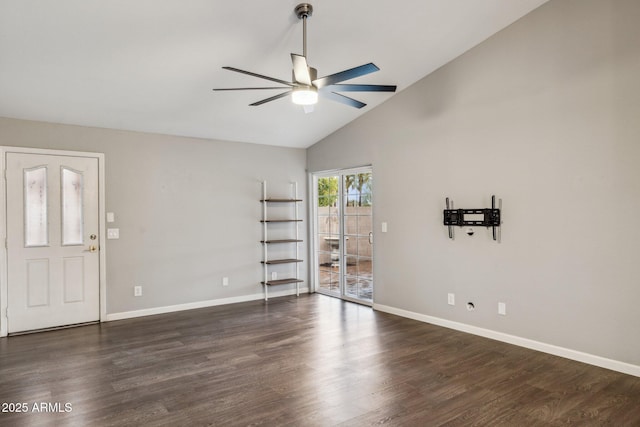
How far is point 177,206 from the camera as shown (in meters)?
5.69

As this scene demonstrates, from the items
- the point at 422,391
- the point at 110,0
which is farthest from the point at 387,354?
the point at 110,0

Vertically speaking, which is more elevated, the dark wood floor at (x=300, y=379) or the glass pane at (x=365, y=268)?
the glass pane at (x=365, y=268)

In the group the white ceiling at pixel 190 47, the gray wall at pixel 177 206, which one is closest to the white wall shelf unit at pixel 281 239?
the gray wall at pixel 177 206

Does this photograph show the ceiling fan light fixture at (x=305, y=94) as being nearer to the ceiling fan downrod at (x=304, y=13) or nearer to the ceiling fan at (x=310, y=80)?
the ceiling fan at (x=310, y=80)

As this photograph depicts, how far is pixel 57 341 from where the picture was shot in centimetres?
434

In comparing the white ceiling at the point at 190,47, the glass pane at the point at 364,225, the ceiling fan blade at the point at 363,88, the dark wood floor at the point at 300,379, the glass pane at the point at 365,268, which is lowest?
the dark wood floor at the point at 300,379

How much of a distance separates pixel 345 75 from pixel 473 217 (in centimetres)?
234

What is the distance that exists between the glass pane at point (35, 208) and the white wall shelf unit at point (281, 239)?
2879mm

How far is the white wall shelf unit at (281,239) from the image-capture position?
20.9 ft

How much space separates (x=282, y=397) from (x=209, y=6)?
309cm

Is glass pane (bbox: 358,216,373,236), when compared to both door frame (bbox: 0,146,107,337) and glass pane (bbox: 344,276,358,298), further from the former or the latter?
door frame (bbox: 0,146,107,337)

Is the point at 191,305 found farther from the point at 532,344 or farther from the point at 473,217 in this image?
the point at 532,344

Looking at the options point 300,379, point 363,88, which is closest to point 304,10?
point 363,88

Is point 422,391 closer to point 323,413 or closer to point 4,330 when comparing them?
point 323,413
